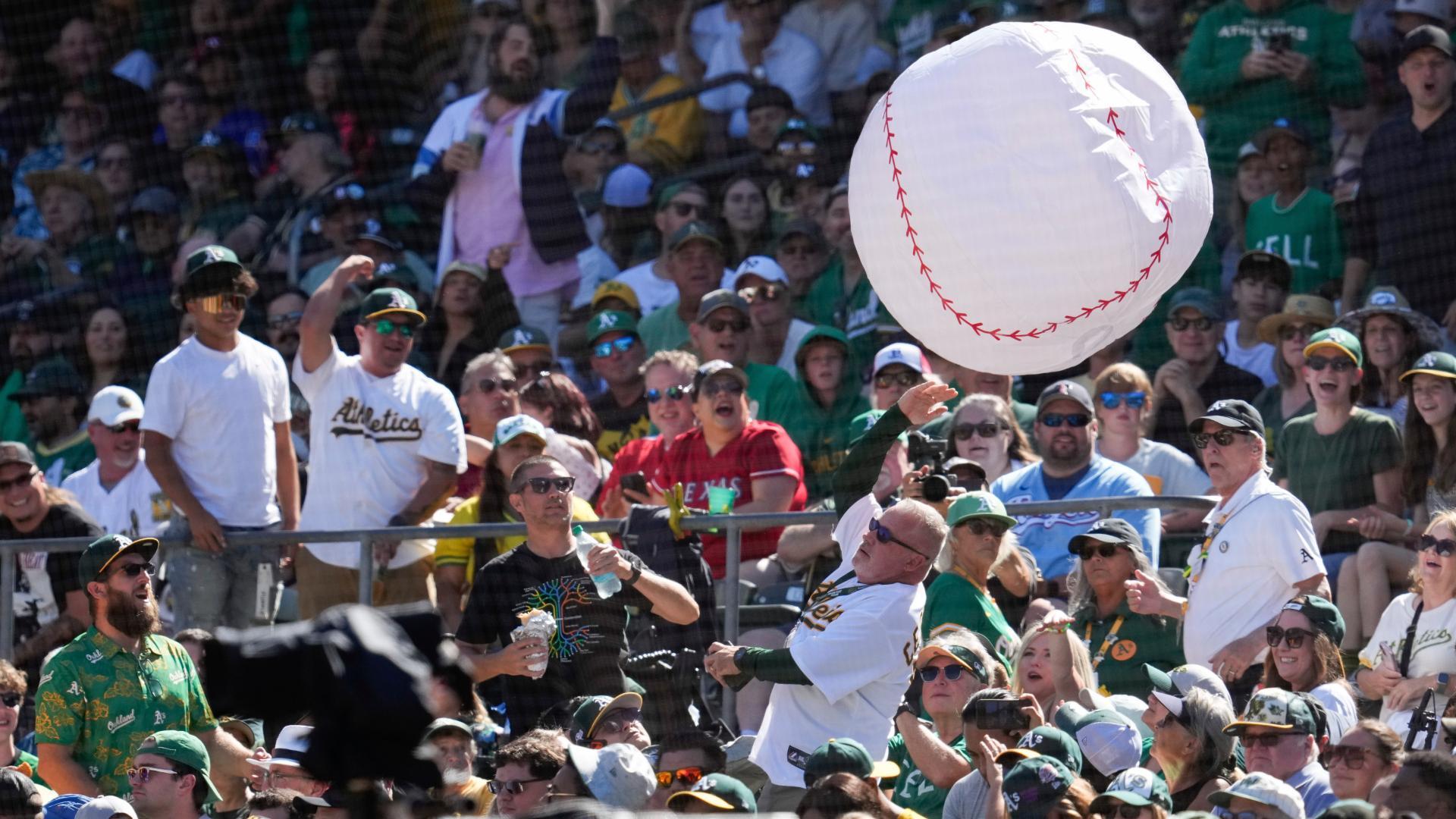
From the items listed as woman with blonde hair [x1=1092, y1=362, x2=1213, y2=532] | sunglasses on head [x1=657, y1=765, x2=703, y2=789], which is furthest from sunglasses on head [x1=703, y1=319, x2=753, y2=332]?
sunglasses on head [x1=657, y1=765, x2=703, y2=789]

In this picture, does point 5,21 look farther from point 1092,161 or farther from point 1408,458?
point 1092,161

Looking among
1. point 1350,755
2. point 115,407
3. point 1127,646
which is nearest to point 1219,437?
point 1127,646

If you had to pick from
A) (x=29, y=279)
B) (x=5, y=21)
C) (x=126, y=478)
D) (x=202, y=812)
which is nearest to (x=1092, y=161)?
(x=202, y=812)

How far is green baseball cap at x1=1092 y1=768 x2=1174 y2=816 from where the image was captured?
451cm

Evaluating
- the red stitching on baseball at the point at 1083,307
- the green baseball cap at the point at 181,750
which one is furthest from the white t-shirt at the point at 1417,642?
the green baseball cap at the point at 181,750

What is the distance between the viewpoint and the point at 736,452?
24.3ft

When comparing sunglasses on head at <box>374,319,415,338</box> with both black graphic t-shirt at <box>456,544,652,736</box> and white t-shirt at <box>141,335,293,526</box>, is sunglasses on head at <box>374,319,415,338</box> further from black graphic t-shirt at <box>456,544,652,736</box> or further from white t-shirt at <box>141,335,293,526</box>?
black graphic t-shirt at <box>456,544,652,736</box>

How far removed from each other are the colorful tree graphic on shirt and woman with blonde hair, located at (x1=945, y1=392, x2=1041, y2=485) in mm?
1650

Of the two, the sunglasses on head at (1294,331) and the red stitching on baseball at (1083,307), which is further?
the sunglasses on head at (1294,331)

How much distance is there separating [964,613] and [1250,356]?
8.74ft

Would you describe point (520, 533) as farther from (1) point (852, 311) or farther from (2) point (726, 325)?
(1) point (852, 311)

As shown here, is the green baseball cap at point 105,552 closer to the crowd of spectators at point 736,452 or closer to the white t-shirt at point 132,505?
the crowd of spectators at point 736,452

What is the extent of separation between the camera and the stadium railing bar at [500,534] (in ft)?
21.9

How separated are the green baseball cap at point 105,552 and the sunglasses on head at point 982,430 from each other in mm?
2789
